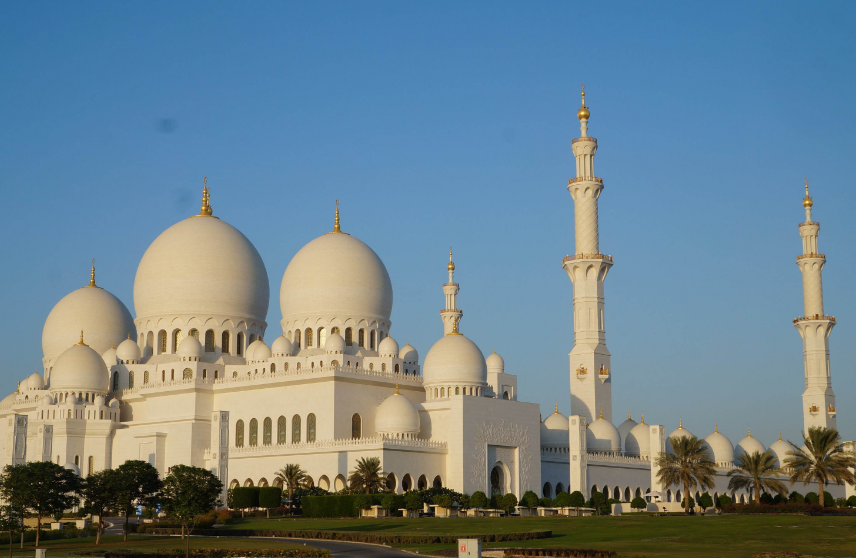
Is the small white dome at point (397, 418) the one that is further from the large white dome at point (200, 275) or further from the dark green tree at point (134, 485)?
the dark green tree at point (134, 485)

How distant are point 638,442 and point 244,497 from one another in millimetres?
26407

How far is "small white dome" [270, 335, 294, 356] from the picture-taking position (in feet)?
195

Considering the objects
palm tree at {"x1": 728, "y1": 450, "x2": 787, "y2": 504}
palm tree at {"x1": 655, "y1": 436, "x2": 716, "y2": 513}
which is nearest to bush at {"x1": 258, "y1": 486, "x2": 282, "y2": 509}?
palm tree at {"x1": 655, "y1": 436, "x2": 716, "y2": 513}

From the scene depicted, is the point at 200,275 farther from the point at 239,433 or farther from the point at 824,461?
the point at 824,461

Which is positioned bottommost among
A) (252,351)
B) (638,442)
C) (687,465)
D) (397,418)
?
(687,465)

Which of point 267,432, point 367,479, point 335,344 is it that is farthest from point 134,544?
point 335,344

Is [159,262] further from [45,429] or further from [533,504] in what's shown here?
[533,504]

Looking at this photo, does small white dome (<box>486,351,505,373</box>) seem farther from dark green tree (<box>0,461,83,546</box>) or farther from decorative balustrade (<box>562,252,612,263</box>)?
dark green tree (<box>0,461,83,546</box>)

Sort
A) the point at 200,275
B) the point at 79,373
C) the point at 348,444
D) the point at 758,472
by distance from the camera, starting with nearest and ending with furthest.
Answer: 1. the point at 348,444
2. the point at 758,472
3. the point at 79,373
4. the point at 200,275

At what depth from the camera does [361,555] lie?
29.4 m

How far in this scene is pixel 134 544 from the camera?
35.0m

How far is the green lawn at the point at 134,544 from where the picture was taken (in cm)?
3192

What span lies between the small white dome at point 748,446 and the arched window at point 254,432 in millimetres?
31731

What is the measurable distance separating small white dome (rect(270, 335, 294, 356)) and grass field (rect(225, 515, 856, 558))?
47.4ft
